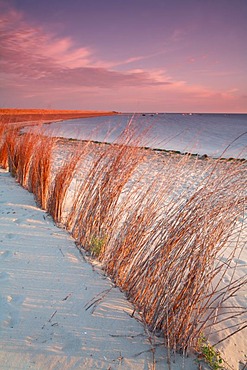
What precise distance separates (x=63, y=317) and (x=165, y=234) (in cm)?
91

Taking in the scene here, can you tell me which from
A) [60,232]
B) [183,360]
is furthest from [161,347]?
[60,232]

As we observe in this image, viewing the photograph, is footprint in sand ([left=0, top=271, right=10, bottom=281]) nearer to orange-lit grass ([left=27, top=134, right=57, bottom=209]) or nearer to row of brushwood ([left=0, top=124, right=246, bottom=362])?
row of brushwood ([left=0, top=124, right=246, bottom=362])

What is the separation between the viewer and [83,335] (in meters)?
1.62

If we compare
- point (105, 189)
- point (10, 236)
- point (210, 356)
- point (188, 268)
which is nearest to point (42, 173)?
point (10, 236)

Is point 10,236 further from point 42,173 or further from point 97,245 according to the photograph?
point 42,173

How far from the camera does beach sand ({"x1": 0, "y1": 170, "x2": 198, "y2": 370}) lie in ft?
4.87

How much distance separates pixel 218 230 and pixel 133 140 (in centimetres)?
136

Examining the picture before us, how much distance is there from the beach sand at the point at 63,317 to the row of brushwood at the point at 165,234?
0.12 m

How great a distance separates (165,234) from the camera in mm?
2092

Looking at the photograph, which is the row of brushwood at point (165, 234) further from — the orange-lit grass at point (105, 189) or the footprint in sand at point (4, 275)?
the footprint in sand at point (4, 275)

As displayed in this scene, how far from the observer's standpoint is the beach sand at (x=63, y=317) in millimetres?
1483

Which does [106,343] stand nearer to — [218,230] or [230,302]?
[218,230]

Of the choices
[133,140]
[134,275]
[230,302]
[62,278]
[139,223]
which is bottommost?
[230,302]

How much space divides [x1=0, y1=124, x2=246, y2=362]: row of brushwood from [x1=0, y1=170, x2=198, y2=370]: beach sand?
12 centimetres
